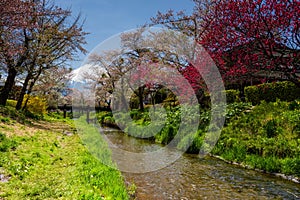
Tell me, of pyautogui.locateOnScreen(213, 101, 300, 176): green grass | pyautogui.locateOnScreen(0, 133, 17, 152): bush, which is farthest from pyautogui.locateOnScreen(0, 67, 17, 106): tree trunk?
pyautogui.locateOnScreen(213, 101, 300, 176): green grass

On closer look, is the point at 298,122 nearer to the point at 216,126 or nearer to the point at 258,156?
the point at 258,156

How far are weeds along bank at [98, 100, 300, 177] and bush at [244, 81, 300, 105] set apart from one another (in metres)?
1.89

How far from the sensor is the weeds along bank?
8523 mm

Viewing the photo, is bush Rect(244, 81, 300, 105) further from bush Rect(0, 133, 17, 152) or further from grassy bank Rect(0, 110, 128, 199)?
bush Rect(0, 133, 17, 152)

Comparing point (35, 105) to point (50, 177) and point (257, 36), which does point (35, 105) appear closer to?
point (50, 177)

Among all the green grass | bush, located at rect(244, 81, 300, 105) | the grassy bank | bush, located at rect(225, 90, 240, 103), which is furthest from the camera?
bush, located at rect(225, 90, 240, 103)

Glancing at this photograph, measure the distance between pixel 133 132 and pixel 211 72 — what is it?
10.5m

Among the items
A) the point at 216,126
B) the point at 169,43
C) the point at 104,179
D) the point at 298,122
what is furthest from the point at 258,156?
the point at 169,43

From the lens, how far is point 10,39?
36.6ft

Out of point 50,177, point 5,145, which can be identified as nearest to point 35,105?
point 5,145

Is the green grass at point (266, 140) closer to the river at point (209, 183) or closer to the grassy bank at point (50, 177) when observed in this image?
the river at point (209, 183)

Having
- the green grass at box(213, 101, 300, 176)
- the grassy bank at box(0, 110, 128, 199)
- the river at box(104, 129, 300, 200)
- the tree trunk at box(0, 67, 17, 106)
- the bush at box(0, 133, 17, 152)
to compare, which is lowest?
the river at box(104, 129, 300, 200)

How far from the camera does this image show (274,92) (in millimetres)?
15922

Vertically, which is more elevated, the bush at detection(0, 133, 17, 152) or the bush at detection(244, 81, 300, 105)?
the bush at detection(244, 81, 300, 105)
